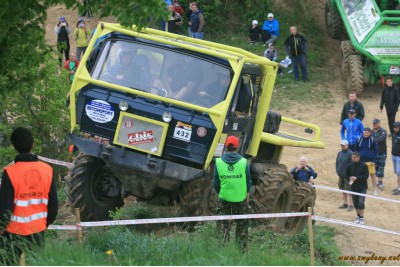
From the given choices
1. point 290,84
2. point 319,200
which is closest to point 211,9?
point 290,84

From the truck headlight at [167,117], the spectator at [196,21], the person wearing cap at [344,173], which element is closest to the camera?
the truck headlight at [167,117]

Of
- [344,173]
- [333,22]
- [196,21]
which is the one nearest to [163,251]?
[344,173]

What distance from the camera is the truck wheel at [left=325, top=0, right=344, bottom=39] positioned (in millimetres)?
29875

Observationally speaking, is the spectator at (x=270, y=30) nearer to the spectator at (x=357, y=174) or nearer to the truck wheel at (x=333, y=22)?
the truck wheel at (x=333, y=22)

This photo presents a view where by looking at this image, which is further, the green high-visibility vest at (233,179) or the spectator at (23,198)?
the green high-visibility vest at (233,179)

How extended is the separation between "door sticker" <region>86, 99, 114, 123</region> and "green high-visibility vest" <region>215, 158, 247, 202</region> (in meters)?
2.13

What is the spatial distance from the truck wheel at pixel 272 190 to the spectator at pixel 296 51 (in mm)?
12404

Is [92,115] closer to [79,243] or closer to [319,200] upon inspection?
[79,243]

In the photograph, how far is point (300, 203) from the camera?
1580cm

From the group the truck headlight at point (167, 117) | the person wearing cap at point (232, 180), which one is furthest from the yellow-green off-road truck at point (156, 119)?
the person wearing cap at point (232, 180)

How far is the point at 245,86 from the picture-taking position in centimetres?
1432

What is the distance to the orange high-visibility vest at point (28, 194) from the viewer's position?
9.41m

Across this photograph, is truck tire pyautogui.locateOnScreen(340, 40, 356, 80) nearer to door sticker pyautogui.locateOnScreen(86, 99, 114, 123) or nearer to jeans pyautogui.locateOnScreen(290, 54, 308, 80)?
jeans pyautogui.locateOnScreen(290, 54, 308, 80)

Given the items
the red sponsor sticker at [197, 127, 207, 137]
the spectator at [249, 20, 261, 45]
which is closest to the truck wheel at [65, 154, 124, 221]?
the red sponsor sticker at [197, 127, 207, 137]
